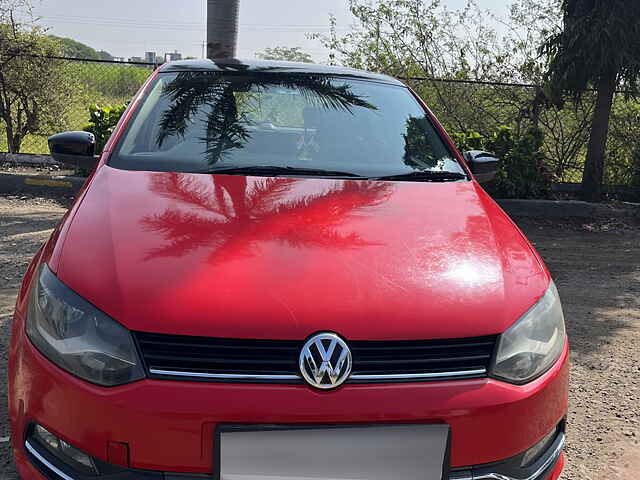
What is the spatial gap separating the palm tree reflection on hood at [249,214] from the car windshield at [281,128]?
0.51 feet

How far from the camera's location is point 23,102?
30.1 feet

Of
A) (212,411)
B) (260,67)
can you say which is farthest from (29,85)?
(212,411)

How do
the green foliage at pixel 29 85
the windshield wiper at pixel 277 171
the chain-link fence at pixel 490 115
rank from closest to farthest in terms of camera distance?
the windshield wiper at pixel 277 171 < the chain-link fence at pixel 490 115 < the green foliage at pixel 29 85

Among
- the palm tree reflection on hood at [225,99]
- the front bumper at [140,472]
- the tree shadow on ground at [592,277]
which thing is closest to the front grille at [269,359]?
the front bumper at [140,472]

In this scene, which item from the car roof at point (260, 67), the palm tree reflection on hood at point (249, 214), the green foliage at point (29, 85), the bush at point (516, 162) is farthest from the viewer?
the green foliage at point (29, 85)

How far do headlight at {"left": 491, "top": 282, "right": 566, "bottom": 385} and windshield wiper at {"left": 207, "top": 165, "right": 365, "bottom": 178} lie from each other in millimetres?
997

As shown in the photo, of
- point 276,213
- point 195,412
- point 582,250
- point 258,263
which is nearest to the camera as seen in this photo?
point 195,412

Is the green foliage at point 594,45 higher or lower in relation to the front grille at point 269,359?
higher

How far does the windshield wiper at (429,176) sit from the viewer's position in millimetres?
2621

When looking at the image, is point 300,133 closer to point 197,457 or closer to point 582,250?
point 197,457

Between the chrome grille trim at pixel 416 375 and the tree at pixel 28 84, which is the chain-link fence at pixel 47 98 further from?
the chrome grille trim at pixel 416 375

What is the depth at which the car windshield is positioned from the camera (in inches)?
103

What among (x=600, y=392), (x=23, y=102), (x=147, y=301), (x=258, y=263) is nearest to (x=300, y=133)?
(x=258, y=263)

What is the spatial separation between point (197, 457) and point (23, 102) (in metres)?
8.94
